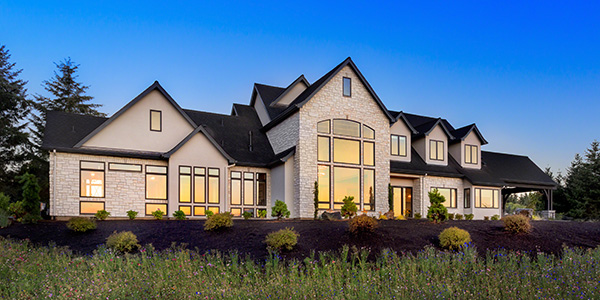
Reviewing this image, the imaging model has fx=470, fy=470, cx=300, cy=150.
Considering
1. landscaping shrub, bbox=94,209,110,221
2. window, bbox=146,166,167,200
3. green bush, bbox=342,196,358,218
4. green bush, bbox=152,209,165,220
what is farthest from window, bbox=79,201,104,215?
green bush, bbox=342,196,358,218

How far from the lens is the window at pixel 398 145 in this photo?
87.5 feet

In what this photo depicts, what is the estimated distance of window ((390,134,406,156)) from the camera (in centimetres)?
2666

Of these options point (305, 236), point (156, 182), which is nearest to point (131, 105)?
point (156, 182)

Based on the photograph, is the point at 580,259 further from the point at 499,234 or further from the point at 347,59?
the point at 347,59

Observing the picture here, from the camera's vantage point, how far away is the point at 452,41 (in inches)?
910

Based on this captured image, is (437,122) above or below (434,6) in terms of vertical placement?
below

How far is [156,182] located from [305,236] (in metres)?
9.99

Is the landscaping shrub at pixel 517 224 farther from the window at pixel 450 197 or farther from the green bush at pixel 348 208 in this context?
the window at pixel 450 197

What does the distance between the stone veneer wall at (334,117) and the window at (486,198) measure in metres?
7.03

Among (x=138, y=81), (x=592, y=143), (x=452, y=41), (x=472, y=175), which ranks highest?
(x=452, y=41)

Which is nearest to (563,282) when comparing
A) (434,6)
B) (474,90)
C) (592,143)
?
(434,6)

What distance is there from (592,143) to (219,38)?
100.0 ft

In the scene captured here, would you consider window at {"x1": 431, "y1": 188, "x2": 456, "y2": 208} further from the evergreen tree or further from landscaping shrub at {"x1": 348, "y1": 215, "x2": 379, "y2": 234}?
the evergreen tree

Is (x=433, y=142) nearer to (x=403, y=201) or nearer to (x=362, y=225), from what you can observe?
(x=403, y=201)
